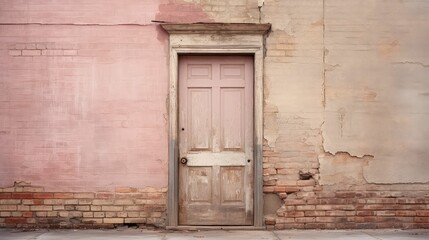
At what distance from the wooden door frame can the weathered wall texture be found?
10cm

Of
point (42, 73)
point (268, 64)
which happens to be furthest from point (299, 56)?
point (42, 73)

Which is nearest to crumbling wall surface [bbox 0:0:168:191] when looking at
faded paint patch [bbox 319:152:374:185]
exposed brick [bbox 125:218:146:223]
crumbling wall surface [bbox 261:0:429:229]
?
exposed brick [bbox 125:218:146:223]

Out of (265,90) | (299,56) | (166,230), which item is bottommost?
(166,230)

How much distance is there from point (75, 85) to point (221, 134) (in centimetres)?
210

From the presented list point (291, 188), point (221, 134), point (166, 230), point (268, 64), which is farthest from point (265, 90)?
point (166, 230)

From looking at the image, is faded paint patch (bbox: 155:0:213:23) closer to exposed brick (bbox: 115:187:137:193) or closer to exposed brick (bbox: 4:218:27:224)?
exposed brick (bbox: 115:187:137:193)

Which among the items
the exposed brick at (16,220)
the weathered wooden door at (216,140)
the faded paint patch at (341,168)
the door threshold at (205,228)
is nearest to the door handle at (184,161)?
the weathered wooden door at (216,140)

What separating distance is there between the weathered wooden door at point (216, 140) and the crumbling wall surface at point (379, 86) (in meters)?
1.15

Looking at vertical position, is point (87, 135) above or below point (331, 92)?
below

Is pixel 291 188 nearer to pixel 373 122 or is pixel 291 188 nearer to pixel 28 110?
pixel 373 122

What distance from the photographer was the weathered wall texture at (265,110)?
273 inches

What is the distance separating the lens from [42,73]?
6.96 m

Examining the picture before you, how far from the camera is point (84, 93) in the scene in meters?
6.98

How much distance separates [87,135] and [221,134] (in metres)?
1.82
